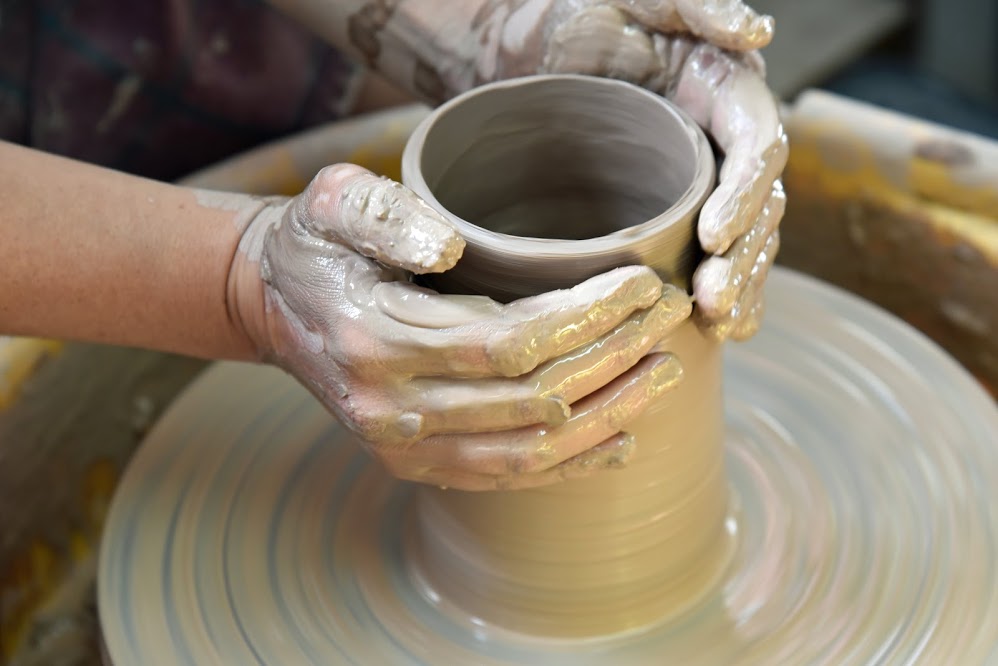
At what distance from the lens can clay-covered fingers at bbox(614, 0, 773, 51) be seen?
1218mm

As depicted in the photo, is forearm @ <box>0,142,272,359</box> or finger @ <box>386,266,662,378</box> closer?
finger @ <box>386,266,662,378</box>

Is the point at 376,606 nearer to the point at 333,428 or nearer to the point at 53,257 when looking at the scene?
the point at 333,428

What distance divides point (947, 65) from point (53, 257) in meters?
2.72

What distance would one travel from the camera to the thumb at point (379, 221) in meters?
1.00

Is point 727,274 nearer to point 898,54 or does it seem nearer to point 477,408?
point 477,408

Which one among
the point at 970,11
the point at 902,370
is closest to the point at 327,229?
the point at 902,370

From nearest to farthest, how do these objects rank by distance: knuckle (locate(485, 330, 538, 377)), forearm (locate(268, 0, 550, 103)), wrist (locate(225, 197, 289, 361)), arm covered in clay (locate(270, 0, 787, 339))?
knuckle (locate(485, 330, 538, 377)) → arm covered in clay (locate(270, 0, 787, 339)) → wrist (locate(225, 197, 289, 361)) → forearm (locate(268, 0, 550, 103))

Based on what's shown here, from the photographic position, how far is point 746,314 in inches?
44.9

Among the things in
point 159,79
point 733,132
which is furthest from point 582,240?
point 159,79

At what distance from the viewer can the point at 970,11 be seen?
313cm

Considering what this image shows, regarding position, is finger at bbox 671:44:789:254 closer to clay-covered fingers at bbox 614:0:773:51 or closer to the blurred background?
clay-covered fingers at bbox 614:0:773:51

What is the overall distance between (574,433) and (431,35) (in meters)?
0.67

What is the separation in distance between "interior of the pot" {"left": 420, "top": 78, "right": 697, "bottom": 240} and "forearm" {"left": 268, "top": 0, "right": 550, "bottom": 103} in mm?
176

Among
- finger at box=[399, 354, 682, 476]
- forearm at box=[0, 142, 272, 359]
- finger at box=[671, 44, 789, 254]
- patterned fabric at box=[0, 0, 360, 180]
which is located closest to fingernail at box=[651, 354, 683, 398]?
finger at box=[399, 354, 682, 476]
